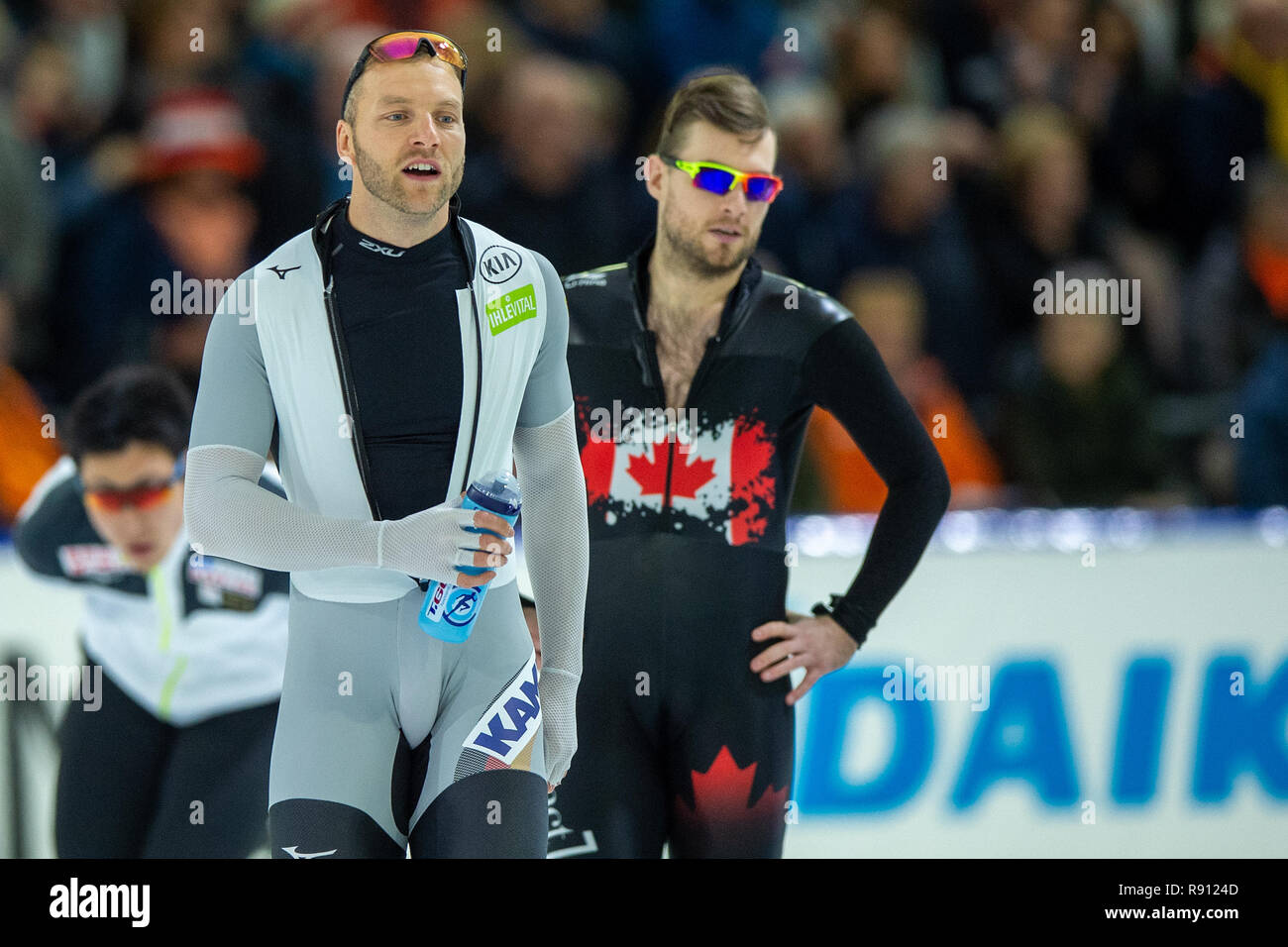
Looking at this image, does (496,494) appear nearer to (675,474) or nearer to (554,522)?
(554,522)

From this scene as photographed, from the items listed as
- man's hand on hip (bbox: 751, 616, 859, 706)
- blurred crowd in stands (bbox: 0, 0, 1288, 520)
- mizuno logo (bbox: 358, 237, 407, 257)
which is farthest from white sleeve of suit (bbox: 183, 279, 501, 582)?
blurred crowd in stands (bbox: 0, 0, 1288, 520)

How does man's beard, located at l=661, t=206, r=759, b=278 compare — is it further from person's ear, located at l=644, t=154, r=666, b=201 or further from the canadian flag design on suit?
the canadian flag design on suit

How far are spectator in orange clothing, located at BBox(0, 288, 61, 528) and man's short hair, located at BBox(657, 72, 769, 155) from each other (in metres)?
2.77

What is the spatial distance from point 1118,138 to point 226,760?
203 inches

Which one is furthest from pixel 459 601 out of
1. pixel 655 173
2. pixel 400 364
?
pixel 655 173

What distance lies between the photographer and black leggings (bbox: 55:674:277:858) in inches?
191

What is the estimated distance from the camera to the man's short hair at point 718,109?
165 inches

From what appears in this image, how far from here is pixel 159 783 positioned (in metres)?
4.96

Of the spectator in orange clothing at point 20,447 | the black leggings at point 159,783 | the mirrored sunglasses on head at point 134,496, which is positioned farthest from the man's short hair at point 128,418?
the spectator in orange clothing at point 20,447

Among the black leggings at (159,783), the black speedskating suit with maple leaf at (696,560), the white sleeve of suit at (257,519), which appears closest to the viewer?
the white sleeve of suit at (257,519)

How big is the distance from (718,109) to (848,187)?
9.76 feet

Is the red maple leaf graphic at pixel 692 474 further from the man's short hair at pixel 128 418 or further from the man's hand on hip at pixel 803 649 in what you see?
the man's short hair at pixel 128 418

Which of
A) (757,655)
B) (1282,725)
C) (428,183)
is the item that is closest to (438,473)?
(428,183)

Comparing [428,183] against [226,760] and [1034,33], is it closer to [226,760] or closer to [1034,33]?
[226,760]
